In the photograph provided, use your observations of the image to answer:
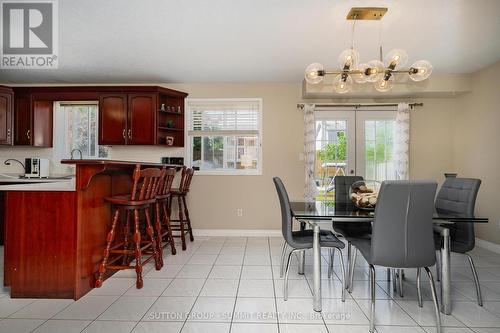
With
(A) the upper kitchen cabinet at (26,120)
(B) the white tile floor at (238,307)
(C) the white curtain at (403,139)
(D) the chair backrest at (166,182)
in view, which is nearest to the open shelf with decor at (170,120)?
(D) the chair backrest at (166,182)

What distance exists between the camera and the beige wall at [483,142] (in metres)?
3.42

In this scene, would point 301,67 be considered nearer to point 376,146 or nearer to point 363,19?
point 363,19

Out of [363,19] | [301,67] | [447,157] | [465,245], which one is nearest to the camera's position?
[465,245]

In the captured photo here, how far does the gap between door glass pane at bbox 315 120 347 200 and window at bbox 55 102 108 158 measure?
361 centimetres

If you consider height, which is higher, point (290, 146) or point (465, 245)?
point (290, 146)

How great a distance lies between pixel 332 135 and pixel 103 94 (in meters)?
3.69

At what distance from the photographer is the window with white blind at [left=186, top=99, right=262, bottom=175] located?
4258mm

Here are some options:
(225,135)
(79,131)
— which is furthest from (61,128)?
(225,135)

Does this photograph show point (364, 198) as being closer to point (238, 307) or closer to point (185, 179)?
point (238, 307)

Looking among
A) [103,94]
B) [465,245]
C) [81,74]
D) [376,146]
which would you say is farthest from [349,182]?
[81,74]

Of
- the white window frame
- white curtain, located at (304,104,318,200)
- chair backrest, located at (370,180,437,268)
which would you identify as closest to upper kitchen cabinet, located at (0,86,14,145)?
the white window frame

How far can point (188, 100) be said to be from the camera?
4250mm

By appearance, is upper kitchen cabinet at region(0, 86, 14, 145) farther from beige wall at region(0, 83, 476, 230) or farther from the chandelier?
the chandelier

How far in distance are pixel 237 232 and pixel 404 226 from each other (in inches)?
114
